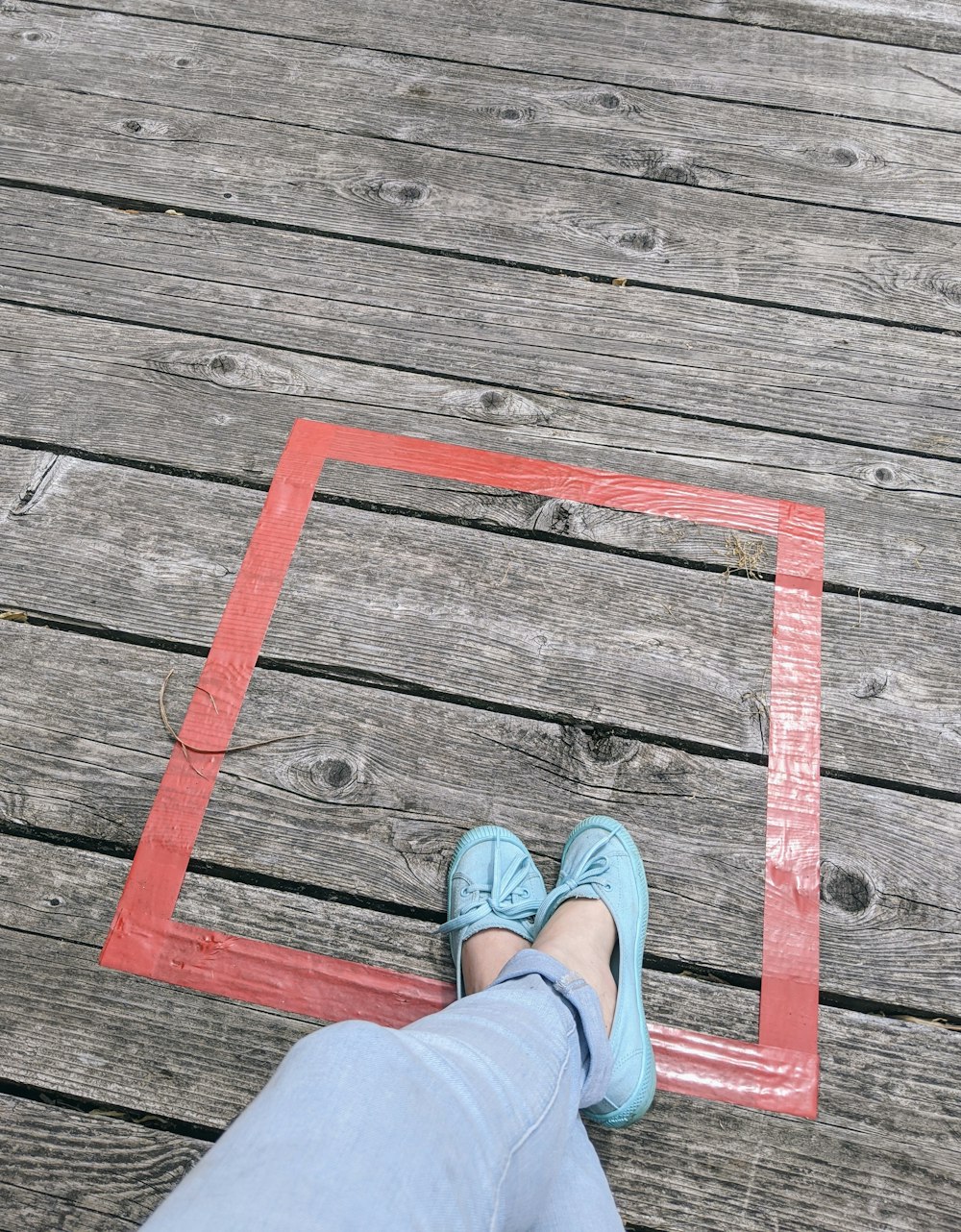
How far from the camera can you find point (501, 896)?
1.29 meters

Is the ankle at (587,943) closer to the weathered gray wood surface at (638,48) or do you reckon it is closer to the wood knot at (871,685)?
the wood knot at (871,685)

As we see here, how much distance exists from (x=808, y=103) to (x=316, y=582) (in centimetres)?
160

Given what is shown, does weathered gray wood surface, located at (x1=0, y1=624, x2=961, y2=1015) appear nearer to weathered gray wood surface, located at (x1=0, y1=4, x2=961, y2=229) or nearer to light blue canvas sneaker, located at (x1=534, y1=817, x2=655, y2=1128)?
light blue canvas sneaker, located at (x1=534, y1=817, x2=655, y2=1128)

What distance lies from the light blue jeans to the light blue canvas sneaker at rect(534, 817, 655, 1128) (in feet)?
0.41

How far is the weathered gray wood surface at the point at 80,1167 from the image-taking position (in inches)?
46.3

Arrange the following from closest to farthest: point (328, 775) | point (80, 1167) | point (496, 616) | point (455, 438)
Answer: point (80, 1167), point (328, 775), point (496, 616), point (455, 438)

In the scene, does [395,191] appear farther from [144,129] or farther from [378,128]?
[144,129]

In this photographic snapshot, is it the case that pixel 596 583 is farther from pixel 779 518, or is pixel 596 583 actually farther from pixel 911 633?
pixel 911 633

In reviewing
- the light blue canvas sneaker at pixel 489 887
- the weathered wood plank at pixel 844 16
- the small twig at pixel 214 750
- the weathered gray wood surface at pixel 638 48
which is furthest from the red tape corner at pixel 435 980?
the weathered wood plank at pixel 844 16

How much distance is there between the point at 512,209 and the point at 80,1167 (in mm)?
1866

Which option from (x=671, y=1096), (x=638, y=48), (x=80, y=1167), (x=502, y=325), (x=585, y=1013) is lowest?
(x=80, y=1167)

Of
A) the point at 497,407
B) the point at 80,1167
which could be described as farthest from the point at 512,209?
the point at 80,1167

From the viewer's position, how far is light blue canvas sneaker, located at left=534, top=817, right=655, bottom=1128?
1177 millimetres

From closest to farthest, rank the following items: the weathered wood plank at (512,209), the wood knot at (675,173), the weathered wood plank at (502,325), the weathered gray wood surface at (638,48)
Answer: the weathered wood plank at (502,325), the weathered wood plank at (512,209), the wood knot at (675,173), the weathered gray wood surface at (638,48)
